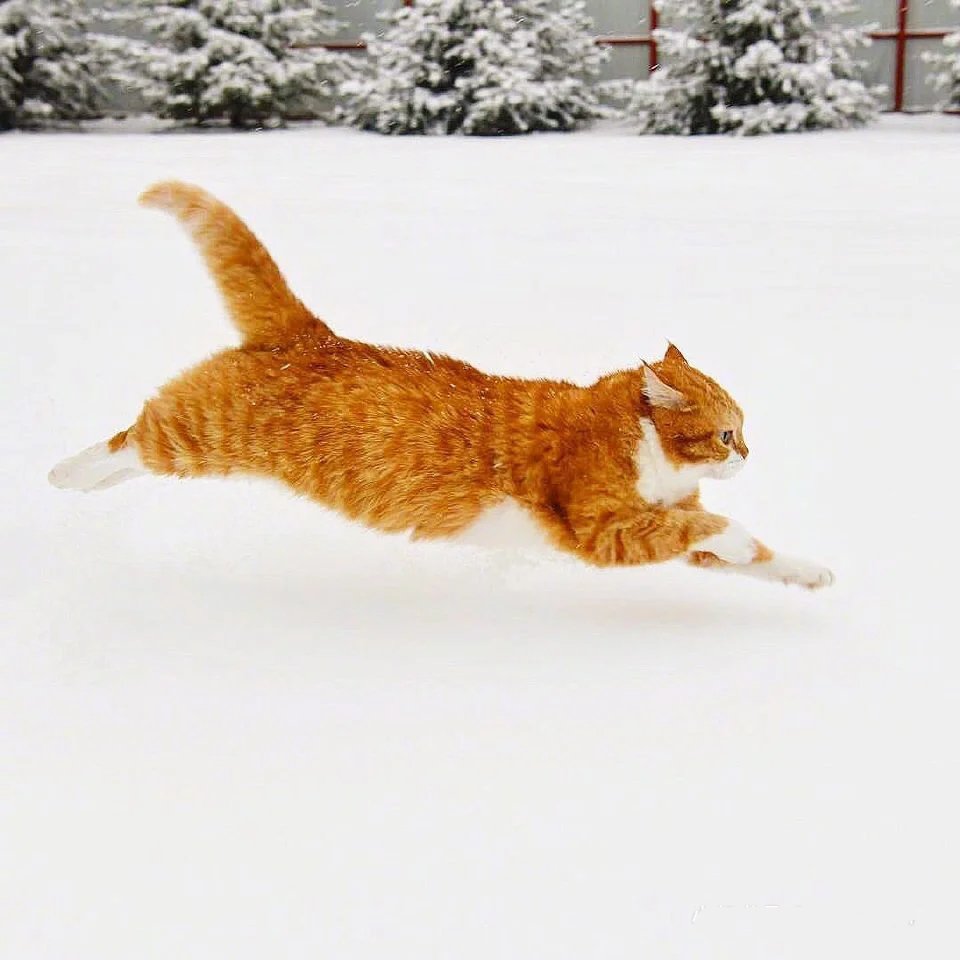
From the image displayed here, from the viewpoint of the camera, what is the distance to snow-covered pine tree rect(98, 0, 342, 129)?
29.0 ft

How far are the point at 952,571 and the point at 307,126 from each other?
26.4ft

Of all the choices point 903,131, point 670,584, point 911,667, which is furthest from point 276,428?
point 903,131

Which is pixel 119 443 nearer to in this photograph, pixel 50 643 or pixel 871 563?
pixel 50 643

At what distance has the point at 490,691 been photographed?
201 centimetres

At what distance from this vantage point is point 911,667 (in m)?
2.07

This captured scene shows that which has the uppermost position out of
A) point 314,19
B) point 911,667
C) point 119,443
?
point 314,19

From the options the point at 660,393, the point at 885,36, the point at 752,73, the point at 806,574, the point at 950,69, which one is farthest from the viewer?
the point at 885,36

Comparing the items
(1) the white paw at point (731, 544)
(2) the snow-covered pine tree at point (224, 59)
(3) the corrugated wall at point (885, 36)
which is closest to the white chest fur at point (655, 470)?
(1) the white paw at point (731, 544)

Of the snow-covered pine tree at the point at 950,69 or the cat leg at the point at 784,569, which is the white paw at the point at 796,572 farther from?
the snow-covered pine tree at the point at 950,69

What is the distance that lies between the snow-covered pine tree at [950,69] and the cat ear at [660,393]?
23.7ft

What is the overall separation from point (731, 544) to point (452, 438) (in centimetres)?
60

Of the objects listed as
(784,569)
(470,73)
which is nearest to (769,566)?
(784,569)

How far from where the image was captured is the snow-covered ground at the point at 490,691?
5.02ft

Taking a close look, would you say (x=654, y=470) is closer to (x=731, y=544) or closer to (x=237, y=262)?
(x=731, y=544)
